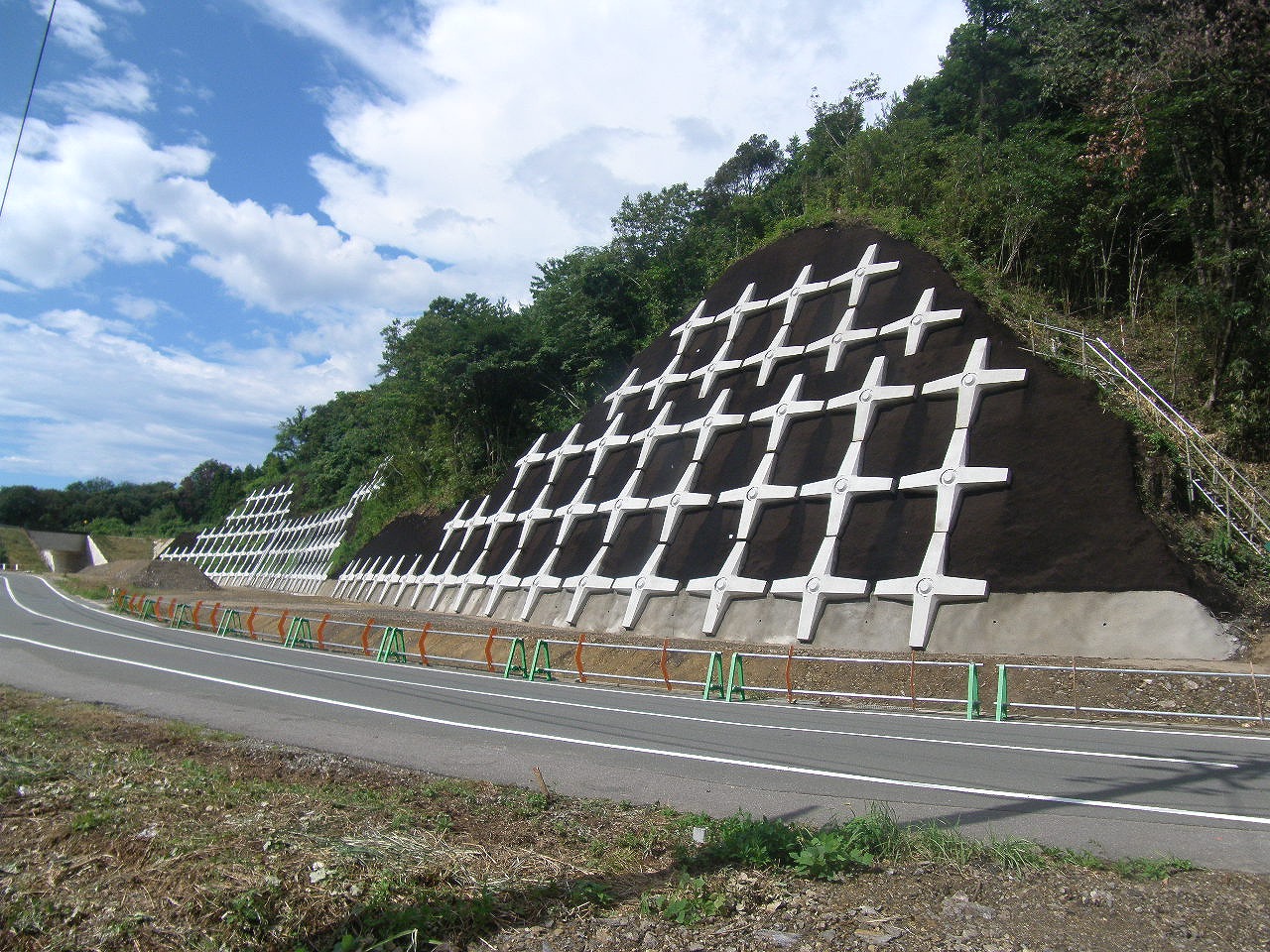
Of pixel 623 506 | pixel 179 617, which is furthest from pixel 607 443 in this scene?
pixel 179 617

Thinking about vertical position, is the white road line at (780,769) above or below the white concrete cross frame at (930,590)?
below

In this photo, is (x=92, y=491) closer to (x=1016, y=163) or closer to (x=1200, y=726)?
(x=1016, y=163)

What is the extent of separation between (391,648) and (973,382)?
15483 mm

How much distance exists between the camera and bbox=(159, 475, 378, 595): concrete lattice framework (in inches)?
2352

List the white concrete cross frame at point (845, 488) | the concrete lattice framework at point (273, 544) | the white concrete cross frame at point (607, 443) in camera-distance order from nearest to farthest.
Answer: the white concrete cross frame at point (845, 488), the white concrete cross frame at point (607, 443), the concrete lattice framework at point (273, 544)

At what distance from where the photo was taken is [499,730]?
1053cm

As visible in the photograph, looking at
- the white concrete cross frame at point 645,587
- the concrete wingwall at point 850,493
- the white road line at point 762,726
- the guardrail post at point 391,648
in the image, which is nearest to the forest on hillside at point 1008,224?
the concrete wingwall at point 850,493

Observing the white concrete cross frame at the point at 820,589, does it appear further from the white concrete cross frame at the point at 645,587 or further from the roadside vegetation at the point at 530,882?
the roadside vegetation at the point at 530,882

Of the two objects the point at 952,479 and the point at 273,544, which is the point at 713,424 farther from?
the point at 273,544

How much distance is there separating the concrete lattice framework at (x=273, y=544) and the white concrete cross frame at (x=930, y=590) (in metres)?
45.6

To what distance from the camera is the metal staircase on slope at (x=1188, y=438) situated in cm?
1623

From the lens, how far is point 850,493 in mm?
19344

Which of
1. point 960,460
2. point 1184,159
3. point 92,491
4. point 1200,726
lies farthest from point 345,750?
point 92,491

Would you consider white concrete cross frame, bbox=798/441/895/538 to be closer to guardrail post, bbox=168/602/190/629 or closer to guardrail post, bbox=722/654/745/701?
guardrail post, bbox=722/654/745/701
